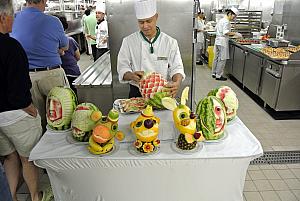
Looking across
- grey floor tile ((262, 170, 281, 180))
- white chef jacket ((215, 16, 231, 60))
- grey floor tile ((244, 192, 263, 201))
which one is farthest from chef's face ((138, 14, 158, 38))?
white chef jacket ((215, 16, 231, 60))

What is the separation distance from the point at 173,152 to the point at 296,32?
406 centimetres

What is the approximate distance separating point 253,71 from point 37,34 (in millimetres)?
3395

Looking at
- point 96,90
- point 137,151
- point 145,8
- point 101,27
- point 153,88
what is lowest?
point 96,90

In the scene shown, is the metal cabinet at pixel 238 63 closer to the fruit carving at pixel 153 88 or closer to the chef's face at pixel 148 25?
the chef's face at pixel 148 25

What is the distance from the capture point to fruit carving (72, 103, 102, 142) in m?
1.21

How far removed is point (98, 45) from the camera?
179 inches

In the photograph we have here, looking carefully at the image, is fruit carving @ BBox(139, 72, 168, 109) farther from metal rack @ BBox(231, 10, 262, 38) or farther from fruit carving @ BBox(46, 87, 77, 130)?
metal rack @ BBox(231, 10, 262, 38)

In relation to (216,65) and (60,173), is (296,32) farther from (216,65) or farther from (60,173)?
(60,173)

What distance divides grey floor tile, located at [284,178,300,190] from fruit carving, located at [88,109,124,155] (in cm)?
177

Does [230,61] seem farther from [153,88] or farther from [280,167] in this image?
[153,88]

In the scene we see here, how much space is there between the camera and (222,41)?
5137 millimetres

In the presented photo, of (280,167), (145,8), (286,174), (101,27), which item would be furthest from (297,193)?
(101,27)

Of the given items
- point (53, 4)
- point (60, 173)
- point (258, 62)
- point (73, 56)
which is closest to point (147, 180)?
point (60, 173)

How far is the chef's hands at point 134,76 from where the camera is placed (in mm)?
1578
